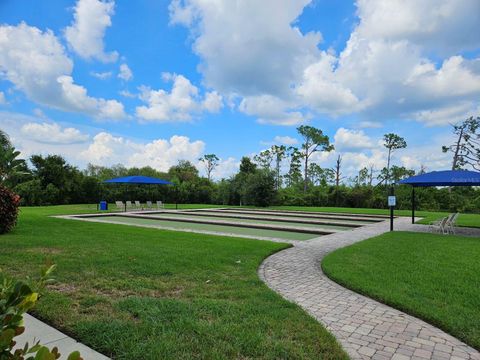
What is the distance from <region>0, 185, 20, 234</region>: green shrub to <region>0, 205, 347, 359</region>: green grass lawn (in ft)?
6.48

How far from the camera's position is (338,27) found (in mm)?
11953

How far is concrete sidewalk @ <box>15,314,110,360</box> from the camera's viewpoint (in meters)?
2.55

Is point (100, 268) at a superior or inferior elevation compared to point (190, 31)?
inferior

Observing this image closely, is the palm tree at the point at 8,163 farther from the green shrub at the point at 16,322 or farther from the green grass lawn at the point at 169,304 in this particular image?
the green shrub at the point at 16,322

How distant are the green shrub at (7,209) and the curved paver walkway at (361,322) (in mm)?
6950

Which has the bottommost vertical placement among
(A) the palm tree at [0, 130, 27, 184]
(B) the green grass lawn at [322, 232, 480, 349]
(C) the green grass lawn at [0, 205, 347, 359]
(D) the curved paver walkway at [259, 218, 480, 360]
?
(D) the curved paver walkway at [259, 218, 480, 360]

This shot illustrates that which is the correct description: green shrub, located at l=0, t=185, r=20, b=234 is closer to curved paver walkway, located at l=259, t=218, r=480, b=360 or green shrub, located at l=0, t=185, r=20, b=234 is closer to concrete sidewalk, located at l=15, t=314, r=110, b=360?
concrete sidewalk, located at l=15, t=314, r=110, b=360

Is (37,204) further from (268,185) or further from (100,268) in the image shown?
(100,268)

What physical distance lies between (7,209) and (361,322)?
29.2 feet

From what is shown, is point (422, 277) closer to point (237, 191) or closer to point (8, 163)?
point (8, 163)

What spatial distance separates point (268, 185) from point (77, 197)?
583 inches

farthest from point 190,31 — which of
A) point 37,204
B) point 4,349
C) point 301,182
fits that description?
point 301,182

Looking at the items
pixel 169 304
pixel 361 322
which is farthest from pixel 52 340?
pixel 361 322

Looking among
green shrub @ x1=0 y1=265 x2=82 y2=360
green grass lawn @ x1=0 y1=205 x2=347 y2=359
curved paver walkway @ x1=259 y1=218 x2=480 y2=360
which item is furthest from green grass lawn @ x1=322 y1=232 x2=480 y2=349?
green shrub @ x1=0 y1=265 x2=82 y2=360
